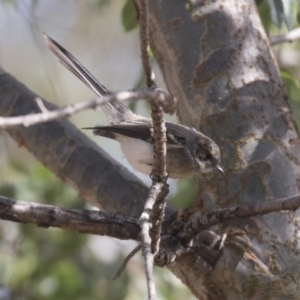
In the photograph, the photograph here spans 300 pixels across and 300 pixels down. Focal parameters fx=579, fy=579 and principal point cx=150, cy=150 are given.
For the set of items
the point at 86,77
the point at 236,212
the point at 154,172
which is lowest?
the point at 236,212

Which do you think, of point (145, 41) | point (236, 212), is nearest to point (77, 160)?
point (236, 212)

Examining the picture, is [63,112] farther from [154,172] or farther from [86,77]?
[86,77]

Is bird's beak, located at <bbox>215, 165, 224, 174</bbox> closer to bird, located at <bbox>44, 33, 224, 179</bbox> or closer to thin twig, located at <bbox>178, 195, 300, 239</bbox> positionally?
bird, located at <bbox>44, 33, 224, 179</bbox>

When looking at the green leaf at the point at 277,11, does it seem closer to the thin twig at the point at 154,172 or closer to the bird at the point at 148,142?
the bird at the point at 148,142

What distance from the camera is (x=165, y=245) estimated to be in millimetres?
2721

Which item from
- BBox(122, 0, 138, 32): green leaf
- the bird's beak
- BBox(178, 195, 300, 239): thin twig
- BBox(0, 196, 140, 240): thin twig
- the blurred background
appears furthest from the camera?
the blurred background

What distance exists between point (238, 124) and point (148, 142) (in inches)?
30.6

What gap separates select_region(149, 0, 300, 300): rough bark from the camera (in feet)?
8.92

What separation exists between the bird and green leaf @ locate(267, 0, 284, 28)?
0.76 metres

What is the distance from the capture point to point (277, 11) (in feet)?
10.2

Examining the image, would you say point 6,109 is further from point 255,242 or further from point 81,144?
point 255,242

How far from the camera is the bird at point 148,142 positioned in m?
3.40

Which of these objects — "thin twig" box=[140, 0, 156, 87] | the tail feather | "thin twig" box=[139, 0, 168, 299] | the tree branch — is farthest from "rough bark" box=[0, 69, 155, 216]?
"thin twig" box=[140, 0, 156, 87]

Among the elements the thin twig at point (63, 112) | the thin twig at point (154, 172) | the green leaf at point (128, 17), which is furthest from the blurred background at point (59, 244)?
the thin twig at point (63, 112)
